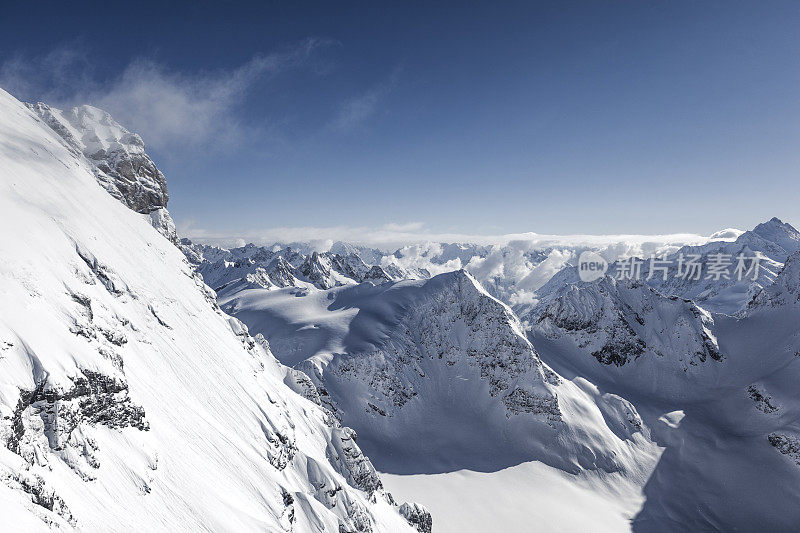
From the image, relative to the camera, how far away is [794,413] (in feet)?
331

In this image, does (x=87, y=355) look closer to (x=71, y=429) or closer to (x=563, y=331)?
(x=71, y=429)

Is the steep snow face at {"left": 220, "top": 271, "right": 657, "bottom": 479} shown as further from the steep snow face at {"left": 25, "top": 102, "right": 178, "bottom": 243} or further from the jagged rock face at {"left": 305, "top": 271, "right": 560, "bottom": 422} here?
the steep snow face at {"left": 25, "top": 102, "right": 178, "bottom": 243}

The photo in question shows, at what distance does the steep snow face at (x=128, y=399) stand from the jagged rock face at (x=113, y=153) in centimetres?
4090

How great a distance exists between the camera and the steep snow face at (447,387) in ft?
312

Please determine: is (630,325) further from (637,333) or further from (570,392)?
(570,392)

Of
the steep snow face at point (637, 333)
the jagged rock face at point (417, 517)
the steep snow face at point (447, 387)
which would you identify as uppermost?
the steep snow face at point (637, 333)

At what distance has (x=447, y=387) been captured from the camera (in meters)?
115

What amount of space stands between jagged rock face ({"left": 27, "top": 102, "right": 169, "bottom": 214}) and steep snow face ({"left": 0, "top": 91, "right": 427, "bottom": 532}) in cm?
4090

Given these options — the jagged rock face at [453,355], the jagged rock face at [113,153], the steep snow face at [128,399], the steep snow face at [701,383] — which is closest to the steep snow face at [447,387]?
the jagged rock face at [453,355]

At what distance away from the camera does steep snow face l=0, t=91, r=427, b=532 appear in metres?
23.3

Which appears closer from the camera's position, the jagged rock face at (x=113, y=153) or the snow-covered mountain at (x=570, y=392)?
the snow-covered mountain at (x=570, y=392)

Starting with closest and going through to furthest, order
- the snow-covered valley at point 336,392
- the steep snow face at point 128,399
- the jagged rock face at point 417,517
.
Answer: the steep snow face at point 128,399 < the snow-covered valley at point 336,392 < the jagged rock face at point 417,517

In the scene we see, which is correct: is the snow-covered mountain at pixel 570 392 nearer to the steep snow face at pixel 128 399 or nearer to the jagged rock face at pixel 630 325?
the jagged rock face at pixel 630 325

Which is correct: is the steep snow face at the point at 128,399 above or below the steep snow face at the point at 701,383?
below
